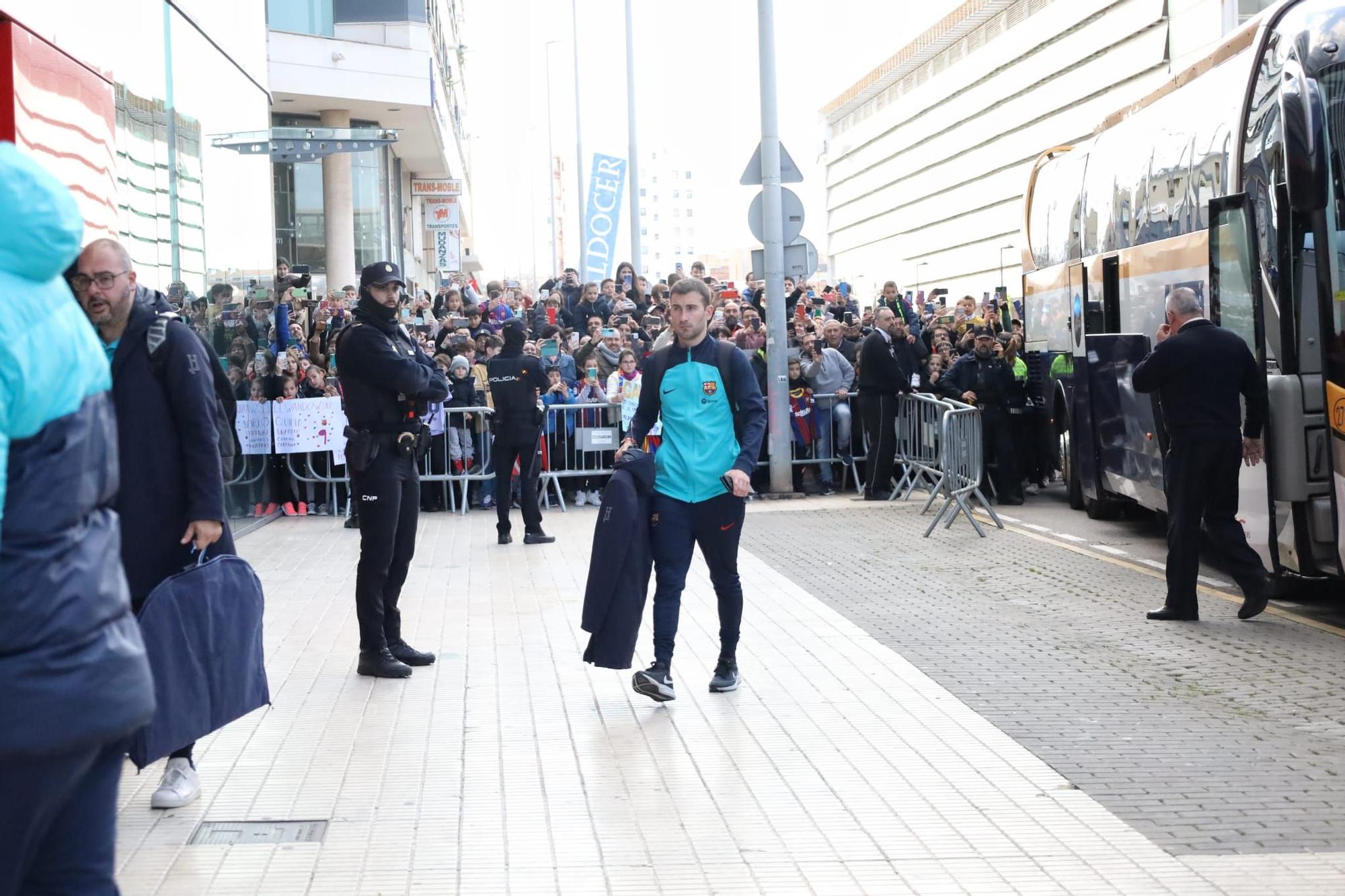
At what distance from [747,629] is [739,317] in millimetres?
11888

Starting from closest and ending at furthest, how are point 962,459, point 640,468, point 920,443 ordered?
point 640,468 → point 962,459 → point 920,443

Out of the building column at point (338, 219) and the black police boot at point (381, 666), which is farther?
the building column at point (338, 219)

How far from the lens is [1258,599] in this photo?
965 cm

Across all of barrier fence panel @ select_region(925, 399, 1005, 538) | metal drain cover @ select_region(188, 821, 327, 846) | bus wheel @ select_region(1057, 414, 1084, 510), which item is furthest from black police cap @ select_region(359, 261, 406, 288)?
bus wheel @ select_region(1057, 414, 1084, 510)

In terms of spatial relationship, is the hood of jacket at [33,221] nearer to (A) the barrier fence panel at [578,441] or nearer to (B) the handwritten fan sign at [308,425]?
(B) the handwritten fan sign at [308,425]

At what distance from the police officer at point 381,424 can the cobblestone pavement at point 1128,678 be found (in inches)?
112

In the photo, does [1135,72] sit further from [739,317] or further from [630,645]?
[630,645]

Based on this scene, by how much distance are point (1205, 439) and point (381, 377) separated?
4941 millimetres

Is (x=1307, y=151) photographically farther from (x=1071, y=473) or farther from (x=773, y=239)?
(x=773, y=239)

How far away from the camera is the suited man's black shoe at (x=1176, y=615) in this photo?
973 cm

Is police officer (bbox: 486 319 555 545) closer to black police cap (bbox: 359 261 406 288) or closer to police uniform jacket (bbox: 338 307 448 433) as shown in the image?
police uniform jacket (bbox: 338 307 448 433)

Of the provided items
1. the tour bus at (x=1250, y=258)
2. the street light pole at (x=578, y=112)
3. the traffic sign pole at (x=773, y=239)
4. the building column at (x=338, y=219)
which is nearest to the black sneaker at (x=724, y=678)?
the tour bus at (x=1250, y=258)

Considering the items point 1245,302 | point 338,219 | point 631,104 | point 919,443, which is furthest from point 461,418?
point 338,219

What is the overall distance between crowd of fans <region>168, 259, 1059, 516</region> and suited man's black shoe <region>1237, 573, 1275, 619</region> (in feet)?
25.4
